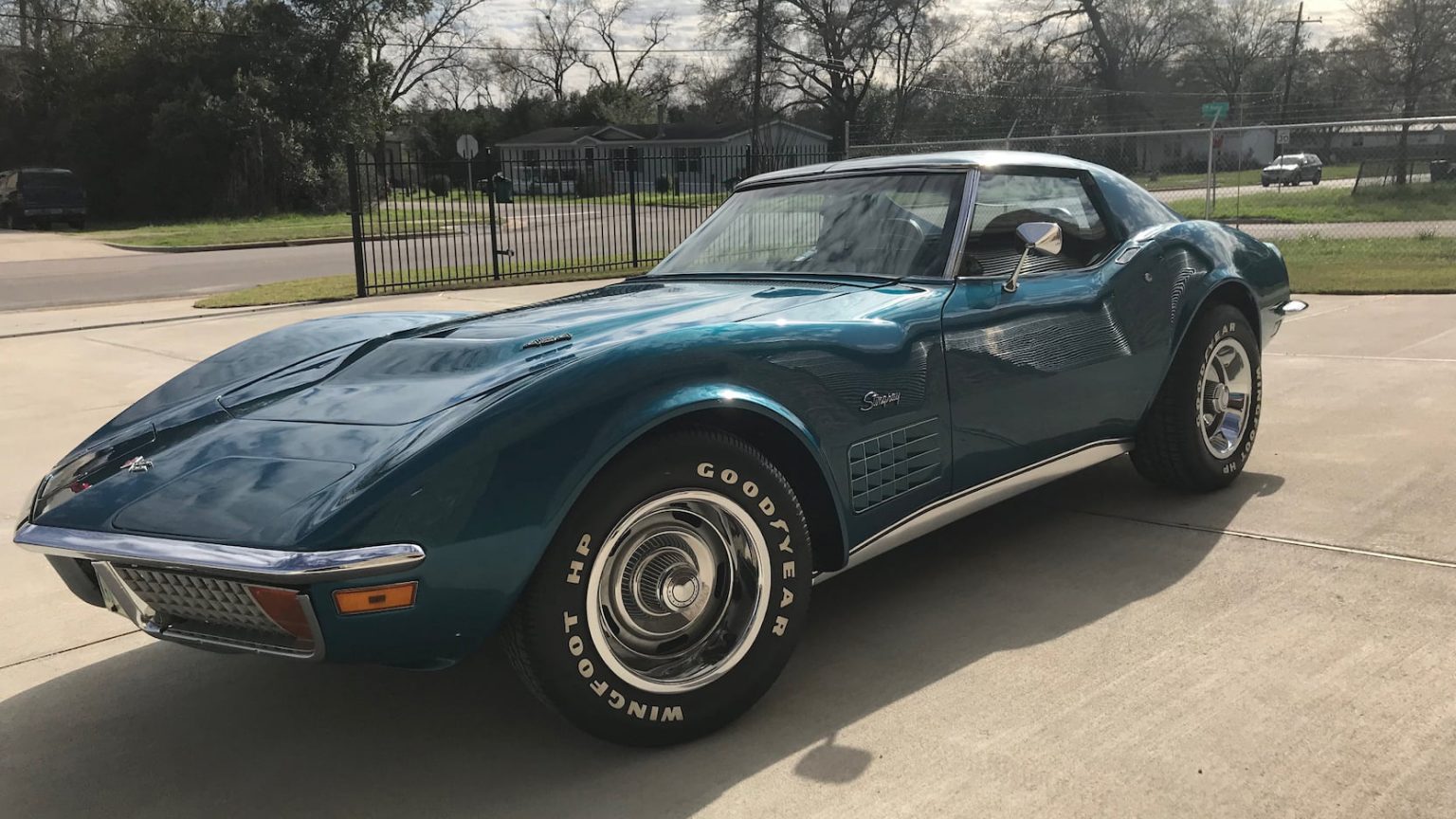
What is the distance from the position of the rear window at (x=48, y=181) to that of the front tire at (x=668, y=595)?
3819cm

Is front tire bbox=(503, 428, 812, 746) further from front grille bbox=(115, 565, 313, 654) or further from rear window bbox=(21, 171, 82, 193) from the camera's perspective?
rear window bbox=(21, 171, 82, 193)

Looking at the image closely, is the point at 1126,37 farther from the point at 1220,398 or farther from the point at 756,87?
the point at 1220,398

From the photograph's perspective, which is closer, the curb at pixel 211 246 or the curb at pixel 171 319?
the curb at pixel 171 319

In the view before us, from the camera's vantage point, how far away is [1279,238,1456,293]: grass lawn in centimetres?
1042

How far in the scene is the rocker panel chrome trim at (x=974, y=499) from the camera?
9.46 feet

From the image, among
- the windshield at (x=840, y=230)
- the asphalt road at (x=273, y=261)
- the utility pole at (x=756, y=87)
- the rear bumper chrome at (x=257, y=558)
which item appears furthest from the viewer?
the utility pole at (x=756, y=87)

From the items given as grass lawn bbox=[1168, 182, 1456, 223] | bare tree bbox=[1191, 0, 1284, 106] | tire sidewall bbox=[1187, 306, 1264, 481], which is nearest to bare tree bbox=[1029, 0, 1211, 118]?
bare tree bbox=[1191, 0, 1284, 106]

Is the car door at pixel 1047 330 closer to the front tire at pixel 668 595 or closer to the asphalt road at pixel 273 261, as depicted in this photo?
the front tire at pixel 668 595

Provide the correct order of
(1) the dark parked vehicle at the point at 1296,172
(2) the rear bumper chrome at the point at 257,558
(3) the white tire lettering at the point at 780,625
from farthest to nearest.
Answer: (1) the dark parked vehicle at the point at 1296,172 < (3) the white tire lettering at the point at 780,625 < (2) the rear bumper chrome at the point at 257,558

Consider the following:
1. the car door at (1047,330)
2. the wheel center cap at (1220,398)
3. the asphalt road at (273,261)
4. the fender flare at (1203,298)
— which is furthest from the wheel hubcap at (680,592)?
the asphalt road at (273,261)

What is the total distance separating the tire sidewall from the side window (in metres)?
0.62

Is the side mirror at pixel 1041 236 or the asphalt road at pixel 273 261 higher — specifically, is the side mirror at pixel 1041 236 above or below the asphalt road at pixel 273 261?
above

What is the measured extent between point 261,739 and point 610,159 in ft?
46.2

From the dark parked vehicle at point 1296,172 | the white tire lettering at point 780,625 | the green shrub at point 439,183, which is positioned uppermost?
the dark parked vehicle at point 1296,172
